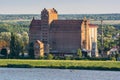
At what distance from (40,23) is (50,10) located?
2656 millimetres

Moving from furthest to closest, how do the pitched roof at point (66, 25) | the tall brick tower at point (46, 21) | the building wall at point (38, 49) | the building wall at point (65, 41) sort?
the pitched roof at point (66, 25) → the tall brick tower at point (46, 21) → the building wall at point (65, 41) → the building wall at point (38, 49)

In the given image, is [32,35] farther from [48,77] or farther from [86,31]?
[48,77]

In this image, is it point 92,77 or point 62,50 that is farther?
point 62,50

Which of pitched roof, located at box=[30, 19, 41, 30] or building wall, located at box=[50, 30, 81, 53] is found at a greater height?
pitched roof, located at box=[30, 19, 41, 30]

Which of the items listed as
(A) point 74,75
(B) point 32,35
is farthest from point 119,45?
(A) point 74,75

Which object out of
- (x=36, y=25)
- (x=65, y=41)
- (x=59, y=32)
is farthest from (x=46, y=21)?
(x=65, y=41)

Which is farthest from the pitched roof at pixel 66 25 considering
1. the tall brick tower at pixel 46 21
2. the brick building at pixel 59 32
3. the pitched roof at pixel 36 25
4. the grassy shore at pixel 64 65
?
the grassy shore at pixel 64 65

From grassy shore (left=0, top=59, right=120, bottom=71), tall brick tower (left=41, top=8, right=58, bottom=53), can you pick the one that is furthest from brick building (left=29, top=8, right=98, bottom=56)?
grassy shore (left=0, top=59, right=120, bottom=71)

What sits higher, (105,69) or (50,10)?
(50,10)

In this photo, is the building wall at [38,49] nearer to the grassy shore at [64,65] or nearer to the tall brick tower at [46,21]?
the tall brick tower at [46,21]

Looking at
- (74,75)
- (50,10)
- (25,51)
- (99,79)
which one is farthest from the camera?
(50,10)

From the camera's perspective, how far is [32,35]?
124000 mm

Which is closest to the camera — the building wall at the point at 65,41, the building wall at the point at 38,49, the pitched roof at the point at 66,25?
the building wall at the point at 38,49

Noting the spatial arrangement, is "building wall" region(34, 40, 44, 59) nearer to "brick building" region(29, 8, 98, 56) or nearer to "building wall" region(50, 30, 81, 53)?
"building wall" region(50, 30, 81, 53)
